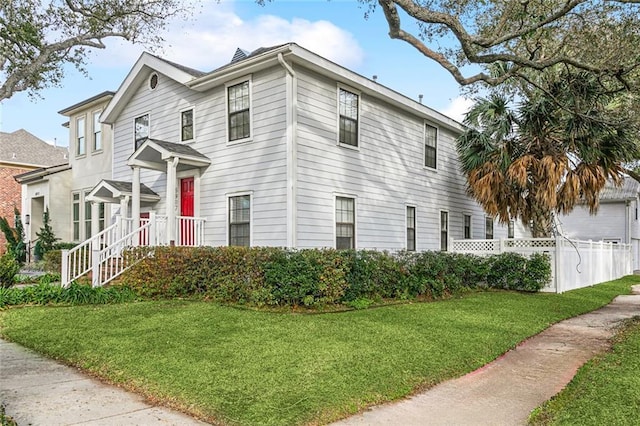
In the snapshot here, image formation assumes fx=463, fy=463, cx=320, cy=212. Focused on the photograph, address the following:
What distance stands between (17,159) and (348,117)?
22802 millimetres

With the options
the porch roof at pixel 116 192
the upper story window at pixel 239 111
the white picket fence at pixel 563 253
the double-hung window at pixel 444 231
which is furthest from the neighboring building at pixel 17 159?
the white picket fence at pixel 563 253

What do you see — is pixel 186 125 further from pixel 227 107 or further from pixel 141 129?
pixel 141 129

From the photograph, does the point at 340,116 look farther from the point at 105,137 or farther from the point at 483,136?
the point at 105,137

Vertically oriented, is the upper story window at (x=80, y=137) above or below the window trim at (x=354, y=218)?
above

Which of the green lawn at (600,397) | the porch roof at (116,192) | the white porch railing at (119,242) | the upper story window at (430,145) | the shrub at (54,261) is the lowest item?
the green lawn at (600,397)

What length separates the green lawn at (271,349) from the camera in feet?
13.7

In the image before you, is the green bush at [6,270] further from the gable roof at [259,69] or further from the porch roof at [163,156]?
the gable roof at [259,69]

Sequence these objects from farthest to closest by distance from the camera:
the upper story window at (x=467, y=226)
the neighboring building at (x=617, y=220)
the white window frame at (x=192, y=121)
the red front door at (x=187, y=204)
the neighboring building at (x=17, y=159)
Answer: the neighboring building at (x=617, y=220)
the neighboring building at (x=17, y=159)
the upper story window at (x=467, y=226)
the white window frame at (x=192, y=121)
the red front door at (x=187, y=204)

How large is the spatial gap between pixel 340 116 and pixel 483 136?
18.4 ft

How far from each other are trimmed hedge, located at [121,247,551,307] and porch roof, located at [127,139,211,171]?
2.51m

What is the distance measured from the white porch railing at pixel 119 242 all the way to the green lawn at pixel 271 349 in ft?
6.38

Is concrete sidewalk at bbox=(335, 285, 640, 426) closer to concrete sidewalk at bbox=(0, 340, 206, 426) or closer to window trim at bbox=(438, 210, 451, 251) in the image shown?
concrete sidewalk at bbox=(0, 340, 206, 426)

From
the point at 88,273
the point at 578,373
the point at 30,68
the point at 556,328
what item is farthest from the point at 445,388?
the point at 30,68

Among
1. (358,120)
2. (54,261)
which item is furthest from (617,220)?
(54,261)
